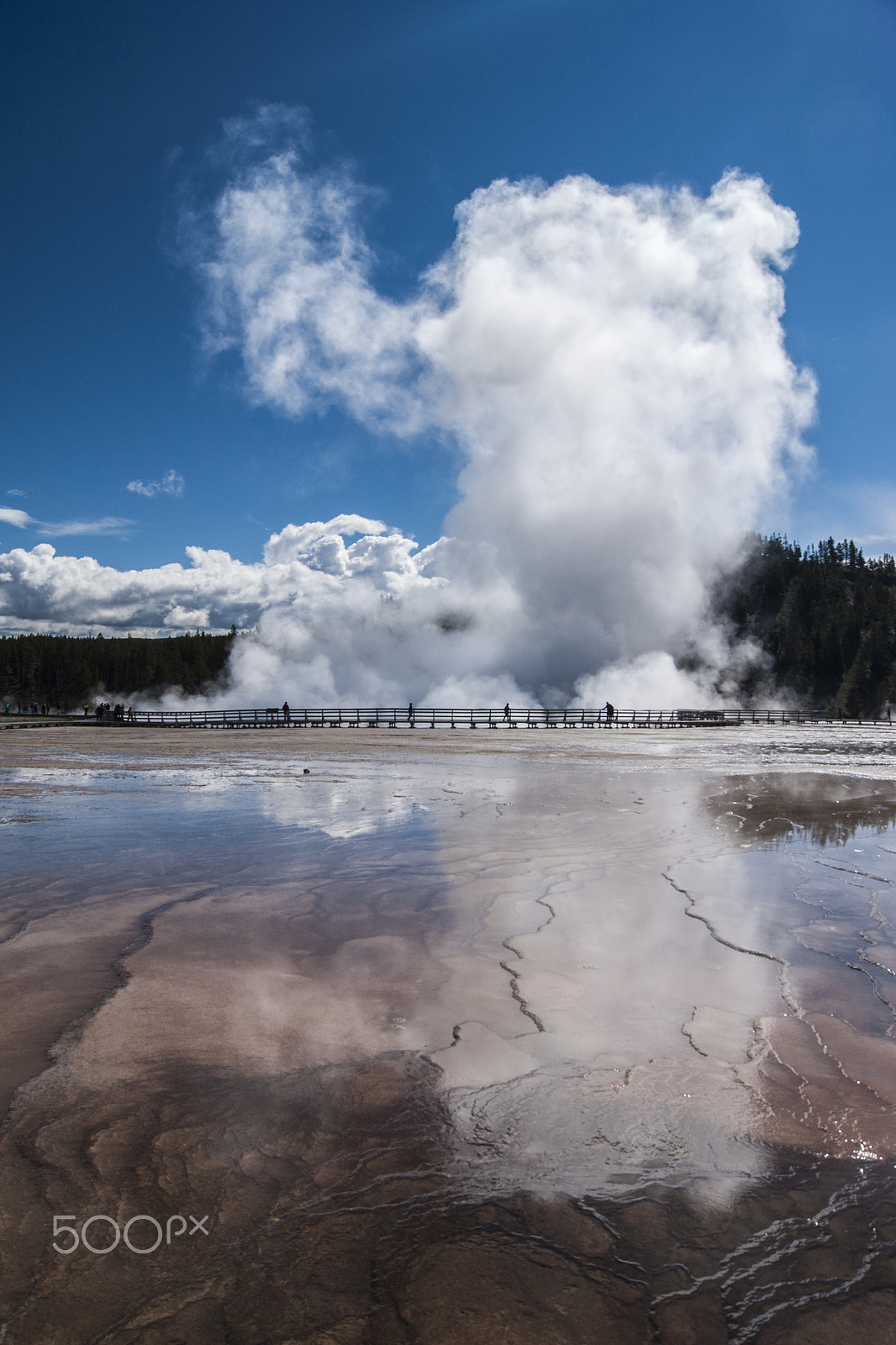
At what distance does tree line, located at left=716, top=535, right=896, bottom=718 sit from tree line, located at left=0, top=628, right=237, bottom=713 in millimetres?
100435

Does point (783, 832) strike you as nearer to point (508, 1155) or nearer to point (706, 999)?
point (706, 999)

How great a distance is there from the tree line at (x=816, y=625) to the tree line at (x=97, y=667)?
10043 centimetres

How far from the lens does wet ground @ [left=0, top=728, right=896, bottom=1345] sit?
9.12 feet

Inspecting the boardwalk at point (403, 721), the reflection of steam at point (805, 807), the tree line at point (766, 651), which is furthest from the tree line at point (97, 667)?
the reflection of steam at point (805, 807)

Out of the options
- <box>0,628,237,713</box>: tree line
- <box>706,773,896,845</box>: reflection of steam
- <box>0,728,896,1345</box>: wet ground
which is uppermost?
<box>0,628,237,713</box>: tree line

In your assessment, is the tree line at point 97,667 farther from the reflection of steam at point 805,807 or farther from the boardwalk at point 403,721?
the reflection of steam at point 805,807

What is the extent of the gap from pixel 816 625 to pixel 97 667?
13144 cm

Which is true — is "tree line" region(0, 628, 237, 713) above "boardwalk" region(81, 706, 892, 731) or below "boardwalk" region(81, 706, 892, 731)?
above

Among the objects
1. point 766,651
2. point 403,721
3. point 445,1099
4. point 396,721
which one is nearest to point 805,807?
point 445,1099

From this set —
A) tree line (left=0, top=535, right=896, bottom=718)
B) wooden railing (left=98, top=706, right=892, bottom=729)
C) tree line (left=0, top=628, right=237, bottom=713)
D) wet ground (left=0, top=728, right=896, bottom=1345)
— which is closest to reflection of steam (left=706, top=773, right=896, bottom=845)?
wet ground (left=0, top=728, right=896, bottom=1345)

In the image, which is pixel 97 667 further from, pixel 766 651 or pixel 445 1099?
pixel 445 1099

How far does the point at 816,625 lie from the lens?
128250mm

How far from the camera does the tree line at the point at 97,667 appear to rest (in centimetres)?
12044

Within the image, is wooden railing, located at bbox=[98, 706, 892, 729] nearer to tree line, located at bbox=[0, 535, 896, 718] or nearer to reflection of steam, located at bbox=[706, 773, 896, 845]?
reflection of steam, located at bbox=[706, 773, 896, 845]
